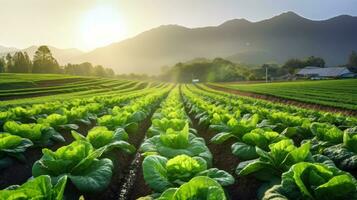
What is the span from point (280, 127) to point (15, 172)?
209 inches

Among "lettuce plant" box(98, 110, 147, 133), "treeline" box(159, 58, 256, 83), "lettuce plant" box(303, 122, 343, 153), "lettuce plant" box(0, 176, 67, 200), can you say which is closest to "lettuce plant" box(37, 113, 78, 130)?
"lettuce plant" box(98, 110, 147, 133)

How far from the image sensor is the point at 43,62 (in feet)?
327

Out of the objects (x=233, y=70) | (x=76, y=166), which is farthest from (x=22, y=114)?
(x=233, y=70)

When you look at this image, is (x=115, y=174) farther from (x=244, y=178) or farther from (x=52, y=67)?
(x=52, y=67)

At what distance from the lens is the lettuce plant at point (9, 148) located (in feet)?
19.5

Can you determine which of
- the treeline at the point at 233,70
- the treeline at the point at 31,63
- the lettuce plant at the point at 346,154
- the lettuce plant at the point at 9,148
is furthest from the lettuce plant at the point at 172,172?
the treeline at the point at 233,70

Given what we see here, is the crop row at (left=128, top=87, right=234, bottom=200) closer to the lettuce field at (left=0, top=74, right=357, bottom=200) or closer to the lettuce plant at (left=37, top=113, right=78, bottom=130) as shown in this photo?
the lettuce field at (left=0, top=74, right=357, bottom=200)

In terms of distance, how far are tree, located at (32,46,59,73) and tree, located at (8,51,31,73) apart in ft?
9.18

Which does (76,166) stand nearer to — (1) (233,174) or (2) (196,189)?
(2) (196,189)

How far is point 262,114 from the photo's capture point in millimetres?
11211

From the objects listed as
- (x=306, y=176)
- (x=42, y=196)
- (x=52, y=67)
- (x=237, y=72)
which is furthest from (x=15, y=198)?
(x=237, y=72)

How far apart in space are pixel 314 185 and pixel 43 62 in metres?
103

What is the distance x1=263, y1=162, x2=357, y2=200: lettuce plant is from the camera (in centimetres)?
327

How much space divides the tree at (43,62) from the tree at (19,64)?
280 centimetres
